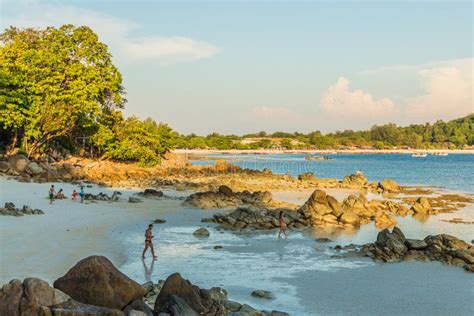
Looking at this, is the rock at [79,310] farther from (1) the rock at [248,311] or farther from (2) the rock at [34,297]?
(1) the rock at [248,311]

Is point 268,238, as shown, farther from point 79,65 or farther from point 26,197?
point 79,65

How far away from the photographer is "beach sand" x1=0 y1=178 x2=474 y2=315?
679 inches

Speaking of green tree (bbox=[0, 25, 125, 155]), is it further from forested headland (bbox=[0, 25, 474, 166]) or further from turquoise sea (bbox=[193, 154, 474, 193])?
turquoise sea (bbox=[193, 154, 474, 193])

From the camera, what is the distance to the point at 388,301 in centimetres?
1723

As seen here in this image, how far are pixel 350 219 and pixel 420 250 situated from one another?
978cm

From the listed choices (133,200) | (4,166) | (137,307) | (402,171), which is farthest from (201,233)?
(402,171)

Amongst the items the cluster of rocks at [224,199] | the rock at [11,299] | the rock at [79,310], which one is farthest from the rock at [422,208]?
the rock at [11,299]

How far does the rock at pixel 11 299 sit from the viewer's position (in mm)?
11414

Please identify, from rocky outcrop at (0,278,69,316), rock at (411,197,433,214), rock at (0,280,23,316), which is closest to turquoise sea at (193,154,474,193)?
rock at (411,197,433,214)

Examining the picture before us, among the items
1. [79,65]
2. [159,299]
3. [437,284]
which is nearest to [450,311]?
[437,284]

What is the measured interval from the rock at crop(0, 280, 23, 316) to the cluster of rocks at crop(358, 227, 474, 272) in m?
16.6

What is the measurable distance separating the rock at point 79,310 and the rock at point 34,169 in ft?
135

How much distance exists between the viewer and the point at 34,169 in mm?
50125

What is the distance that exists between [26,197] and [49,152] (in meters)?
30.0
